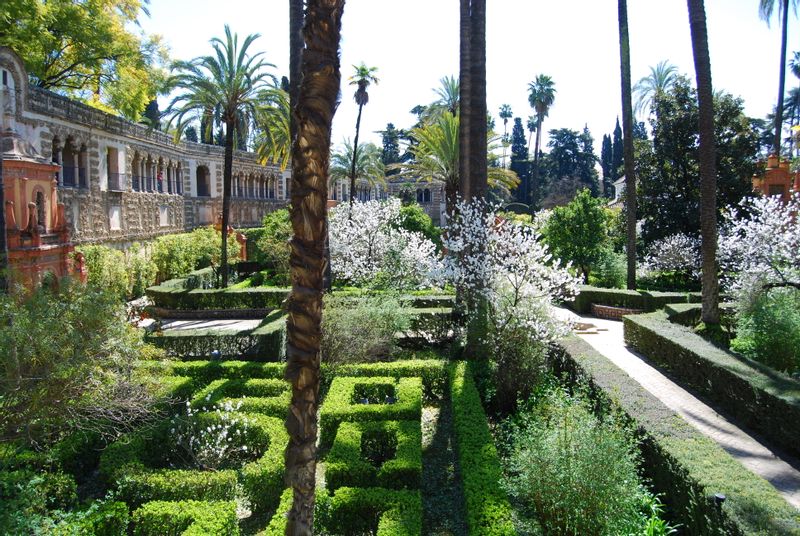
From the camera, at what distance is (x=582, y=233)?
85.3 feet

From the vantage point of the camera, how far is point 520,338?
1098 cm

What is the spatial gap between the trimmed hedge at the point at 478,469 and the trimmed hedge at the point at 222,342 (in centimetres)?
499

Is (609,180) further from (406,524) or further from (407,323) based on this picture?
(406,524)

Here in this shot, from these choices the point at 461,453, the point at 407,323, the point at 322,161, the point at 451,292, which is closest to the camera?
the point at 322,161

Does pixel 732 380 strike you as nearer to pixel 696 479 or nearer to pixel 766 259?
pixel 696 479

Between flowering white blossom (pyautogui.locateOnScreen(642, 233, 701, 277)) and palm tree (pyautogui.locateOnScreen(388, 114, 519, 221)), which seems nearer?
flowering white blossom (pyautogui.locateOnScreen(642, 233, 701, 277))

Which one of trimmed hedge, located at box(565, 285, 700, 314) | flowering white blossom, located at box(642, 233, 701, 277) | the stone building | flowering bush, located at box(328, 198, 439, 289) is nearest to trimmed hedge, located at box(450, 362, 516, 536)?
flowering bush, located at box(328, 198, 439, 289)

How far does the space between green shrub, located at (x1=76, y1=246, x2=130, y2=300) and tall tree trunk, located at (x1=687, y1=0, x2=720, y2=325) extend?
19645 mm

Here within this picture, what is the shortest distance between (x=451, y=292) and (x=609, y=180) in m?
57.6

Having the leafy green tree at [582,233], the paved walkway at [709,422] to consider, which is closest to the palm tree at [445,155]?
the leafy green tree at [582,233]

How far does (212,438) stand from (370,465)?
2611 millimetres

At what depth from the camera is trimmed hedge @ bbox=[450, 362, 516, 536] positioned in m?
6.11

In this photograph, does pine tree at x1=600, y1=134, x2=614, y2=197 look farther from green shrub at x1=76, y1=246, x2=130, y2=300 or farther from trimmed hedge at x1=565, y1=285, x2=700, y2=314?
green shrub at x1=76, y1=246, x2=130, y2=300

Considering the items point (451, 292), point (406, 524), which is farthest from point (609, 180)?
point (406, 524)
